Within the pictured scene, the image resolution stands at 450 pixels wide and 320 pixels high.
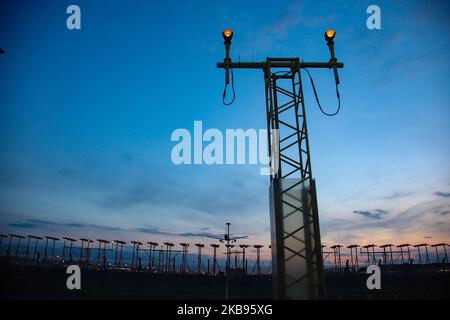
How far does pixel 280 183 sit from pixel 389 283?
130 feet

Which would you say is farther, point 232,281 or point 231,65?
point 232,281

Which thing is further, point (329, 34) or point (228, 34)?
point (329, 34)

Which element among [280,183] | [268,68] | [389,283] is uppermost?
[268,68]

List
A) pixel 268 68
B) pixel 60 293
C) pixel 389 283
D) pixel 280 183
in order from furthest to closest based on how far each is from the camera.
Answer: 1. pixel 389 283
2. pixel 60 293
3. pixel 268 68
4. pixel 280 183

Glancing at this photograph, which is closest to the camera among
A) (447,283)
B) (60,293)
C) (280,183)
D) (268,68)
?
(280,183)
